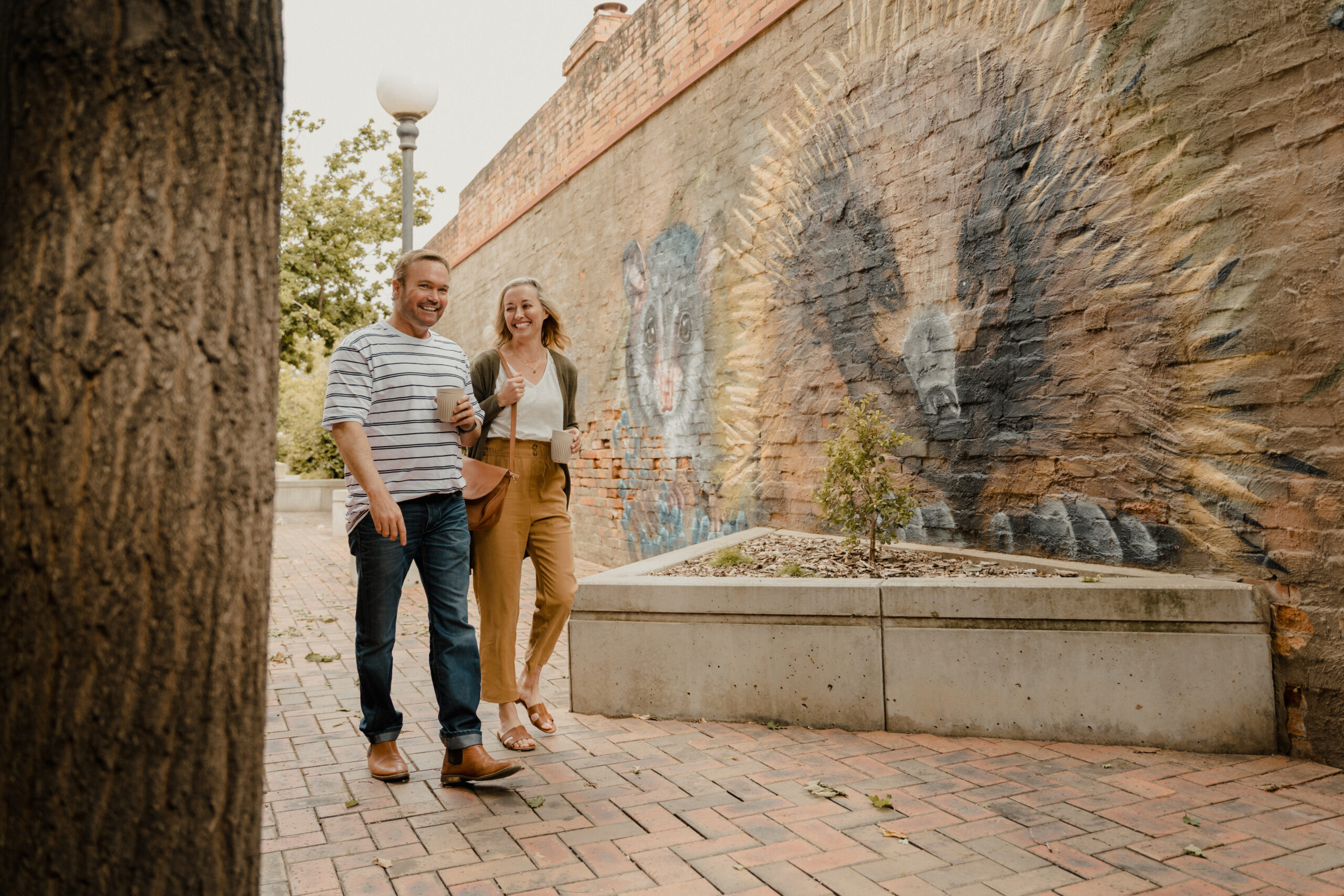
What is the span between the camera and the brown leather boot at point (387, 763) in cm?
345

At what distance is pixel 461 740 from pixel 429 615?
463 millimetres

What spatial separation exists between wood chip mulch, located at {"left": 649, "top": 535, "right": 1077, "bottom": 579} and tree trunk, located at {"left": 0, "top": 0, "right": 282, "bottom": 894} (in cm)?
327

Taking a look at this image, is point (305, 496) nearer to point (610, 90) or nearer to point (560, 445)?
point (610, 90)

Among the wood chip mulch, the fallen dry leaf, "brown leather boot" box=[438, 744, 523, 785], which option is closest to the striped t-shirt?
"brown leather boot" box=[438, 744, 523, 785]

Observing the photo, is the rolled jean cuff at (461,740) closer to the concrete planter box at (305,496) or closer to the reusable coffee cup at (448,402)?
the reusable coffee cup at (448,402)

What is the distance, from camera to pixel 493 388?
13.0 feet

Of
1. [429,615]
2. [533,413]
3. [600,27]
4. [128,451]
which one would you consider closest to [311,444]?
[600,27]

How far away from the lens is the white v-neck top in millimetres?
3926

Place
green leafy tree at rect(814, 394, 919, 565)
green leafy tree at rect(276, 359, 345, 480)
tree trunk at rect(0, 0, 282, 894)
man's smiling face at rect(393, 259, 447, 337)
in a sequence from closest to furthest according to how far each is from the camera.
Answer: tree trunk at rect(0, 0, 282, 894)
man's smiling face at rect(393, 259, 447, 337)
green leafy tree at rect(814, 394, 919, 565)
green leafy tree at rect(276, 359, 345, 480)

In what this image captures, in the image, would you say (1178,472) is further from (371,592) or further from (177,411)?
(177,411)

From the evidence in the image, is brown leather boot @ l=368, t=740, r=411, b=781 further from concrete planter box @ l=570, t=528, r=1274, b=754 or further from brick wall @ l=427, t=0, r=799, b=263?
brick wall @ l=427, t=0, r=799, b=263

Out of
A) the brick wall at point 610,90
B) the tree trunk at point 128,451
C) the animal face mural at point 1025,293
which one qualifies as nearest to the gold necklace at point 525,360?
the animal face mural at point 1025,293

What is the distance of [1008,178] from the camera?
4875 millimetres

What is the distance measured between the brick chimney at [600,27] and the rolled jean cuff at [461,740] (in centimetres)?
877
